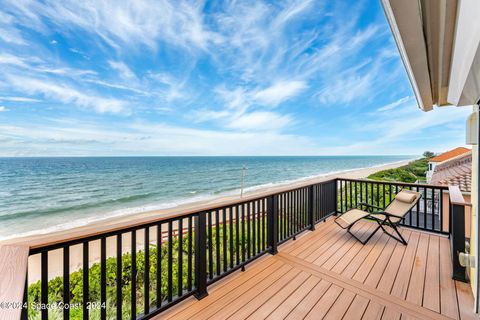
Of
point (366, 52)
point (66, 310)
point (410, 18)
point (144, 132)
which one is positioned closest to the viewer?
point (410, 18)

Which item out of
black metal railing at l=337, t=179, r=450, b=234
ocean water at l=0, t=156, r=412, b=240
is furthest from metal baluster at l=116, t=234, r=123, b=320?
ocean water at l=0, t=156, r=412, b=240

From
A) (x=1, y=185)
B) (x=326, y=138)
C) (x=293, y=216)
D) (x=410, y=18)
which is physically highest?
(x=326, y=138)

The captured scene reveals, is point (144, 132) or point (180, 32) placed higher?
point (180, 32)

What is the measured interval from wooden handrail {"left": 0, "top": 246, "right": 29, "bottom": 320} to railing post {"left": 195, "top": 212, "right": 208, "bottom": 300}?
1.22m

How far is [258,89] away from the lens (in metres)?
19.6

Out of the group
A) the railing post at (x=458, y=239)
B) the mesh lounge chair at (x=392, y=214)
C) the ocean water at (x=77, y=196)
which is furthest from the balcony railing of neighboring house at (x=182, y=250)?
the ocean water at (x=77, y=196)

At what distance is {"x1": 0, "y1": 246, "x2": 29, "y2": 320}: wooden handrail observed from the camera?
591 millimetres

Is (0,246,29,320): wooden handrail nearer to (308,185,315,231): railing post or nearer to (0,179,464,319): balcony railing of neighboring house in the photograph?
(0,179,464,319): balcony railing of neighboring house

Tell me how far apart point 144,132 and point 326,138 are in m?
29.3

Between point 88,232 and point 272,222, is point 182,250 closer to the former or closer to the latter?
point 88,232

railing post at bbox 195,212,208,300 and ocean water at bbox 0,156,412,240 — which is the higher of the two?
railing post at bbox 195,212,208,300

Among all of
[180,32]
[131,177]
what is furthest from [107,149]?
[180,32]

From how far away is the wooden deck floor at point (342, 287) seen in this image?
1797mm

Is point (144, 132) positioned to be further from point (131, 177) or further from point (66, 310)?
point (66, 310)
